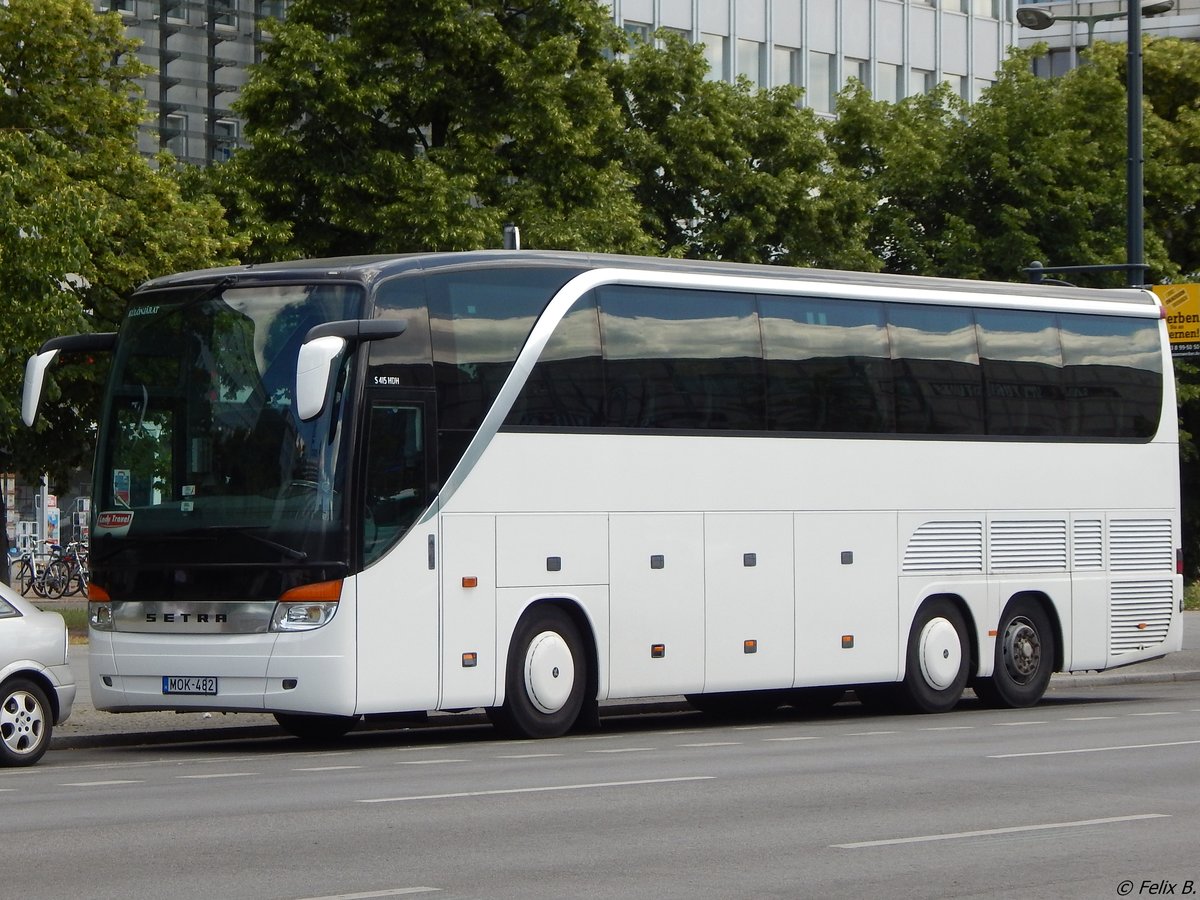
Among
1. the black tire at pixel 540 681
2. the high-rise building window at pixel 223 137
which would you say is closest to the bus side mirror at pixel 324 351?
the black tire at pixel 540 681

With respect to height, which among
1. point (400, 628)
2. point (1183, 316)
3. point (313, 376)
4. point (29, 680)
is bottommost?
point (29, 680)

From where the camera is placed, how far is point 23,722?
1574 cm

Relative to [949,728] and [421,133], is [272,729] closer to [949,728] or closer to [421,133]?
[949,728]

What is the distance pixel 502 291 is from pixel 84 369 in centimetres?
1890

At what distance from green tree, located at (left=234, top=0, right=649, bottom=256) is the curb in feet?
47.7

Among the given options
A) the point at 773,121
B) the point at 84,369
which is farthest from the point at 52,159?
the point at 773,121

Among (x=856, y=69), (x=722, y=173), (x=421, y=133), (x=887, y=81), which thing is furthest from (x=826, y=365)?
(x=887, y=81)

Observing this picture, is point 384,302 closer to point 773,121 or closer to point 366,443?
point 366,443

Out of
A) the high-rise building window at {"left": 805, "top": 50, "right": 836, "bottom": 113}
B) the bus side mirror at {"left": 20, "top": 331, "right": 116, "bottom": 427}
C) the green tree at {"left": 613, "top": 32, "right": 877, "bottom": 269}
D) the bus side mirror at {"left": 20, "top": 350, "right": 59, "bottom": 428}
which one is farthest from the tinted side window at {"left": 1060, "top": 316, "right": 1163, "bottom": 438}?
the high-rise building window at {"left": 805, "top": 50, "right": 836, "bottom": 113}

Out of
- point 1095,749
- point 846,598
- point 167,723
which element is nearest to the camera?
point 1095,749

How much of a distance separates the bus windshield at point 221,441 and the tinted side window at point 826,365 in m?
4.59

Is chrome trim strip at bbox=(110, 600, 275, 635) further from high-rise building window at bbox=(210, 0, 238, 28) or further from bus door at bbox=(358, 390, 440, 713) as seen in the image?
high-rise building window at bbox=(210, 0, 238, 28)

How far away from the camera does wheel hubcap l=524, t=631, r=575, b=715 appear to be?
17891 mm

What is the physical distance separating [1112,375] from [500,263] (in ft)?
26.3
